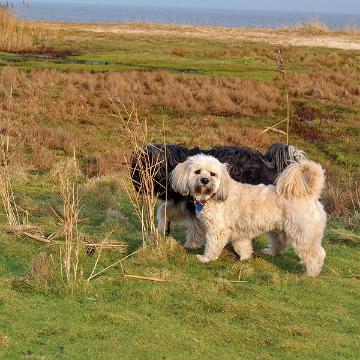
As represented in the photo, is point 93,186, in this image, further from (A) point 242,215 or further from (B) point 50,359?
(B) point 50,359

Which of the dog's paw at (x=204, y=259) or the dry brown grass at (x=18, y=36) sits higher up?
the dry brown grass at (x=18, y=36)

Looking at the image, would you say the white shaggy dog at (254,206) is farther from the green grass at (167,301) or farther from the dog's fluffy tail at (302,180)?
the green grass at (167,301)

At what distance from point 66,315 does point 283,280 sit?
222 centimetres

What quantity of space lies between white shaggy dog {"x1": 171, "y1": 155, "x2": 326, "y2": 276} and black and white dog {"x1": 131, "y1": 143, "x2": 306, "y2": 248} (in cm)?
61

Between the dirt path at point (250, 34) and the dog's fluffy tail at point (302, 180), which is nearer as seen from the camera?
the dog's fluffy tail at point (302, 180)

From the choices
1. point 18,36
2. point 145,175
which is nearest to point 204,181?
point 145,175

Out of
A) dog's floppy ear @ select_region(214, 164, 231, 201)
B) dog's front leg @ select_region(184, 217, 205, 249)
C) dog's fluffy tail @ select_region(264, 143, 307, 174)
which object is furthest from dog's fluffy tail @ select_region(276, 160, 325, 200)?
dog's front leg @ select_region(184, 217, 205, 249)

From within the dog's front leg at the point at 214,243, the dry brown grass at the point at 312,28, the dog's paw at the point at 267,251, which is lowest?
the dog's paw at the point at 267,251

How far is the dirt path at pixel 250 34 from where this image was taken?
36250mm

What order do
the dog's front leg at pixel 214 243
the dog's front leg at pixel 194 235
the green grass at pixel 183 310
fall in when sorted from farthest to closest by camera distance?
1. the dog's front leg at pixel 194 235
2. the dog's front leg at pixel 214 243
3. the green grass at pixel 183 310

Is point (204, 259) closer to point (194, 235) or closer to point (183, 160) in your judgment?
point (194, 235)

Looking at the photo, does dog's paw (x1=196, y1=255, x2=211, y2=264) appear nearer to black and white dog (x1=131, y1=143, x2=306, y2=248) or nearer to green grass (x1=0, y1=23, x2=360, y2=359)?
green grass (x1=0, y1=23, x2=360, y2=359)

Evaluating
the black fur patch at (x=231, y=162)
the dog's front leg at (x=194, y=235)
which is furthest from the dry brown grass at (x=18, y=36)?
the dog's front leg at (x=194, y=235)

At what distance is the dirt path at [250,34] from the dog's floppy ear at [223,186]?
28212mm
